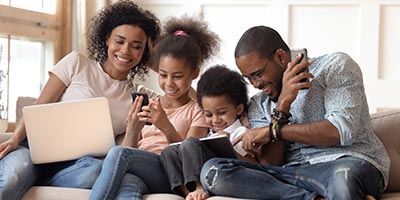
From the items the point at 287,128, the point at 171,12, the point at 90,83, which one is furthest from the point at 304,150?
the point at 171,12

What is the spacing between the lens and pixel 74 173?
2.43 meters

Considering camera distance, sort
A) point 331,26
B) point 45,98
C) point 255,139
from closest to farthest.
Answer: point 255,139
point 45,98
point 331,26

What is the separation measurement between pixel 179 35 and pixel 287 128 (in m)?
0.69

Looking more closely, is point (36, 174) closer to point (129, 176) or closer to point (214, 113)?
point (129, 176)

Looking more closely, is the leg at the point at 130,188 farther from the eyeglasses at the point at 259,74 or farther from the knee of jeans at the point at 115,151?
the eyeglasses at the point at 259,74

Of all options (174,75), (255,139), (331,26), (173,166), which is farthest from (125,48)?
(331,26)

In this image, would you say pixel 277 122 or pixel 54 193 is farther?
pixel 54 193

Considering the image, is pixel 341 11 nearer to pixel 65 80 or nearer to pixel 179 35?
pixel 179 35

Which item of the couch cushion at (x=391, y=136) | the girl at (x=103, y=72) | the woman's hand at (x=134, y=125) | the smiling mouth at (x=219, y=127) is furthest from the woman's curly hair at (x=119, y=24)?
the couch cushion at (x=391, y=136)

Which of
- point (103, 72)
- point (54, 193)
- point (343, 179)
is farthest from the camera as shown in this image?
point (103, 72)

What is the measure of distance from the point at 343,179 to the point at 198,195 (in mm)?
457

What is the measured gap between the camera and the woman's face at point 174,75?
8.39ft

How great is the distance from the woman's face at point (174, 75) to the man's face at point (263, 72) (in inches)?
12.5

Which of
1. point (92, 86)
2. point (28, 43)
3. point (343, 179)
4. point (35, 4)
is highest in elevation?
point (35, 4)
